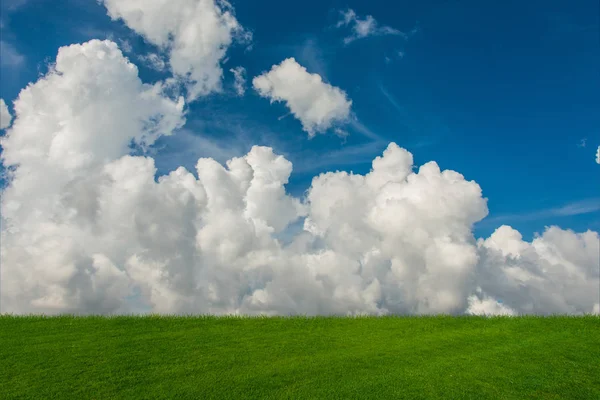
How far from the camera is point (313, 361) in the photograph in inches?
793

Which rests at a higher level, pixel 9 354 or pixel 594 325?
pixel 594 325

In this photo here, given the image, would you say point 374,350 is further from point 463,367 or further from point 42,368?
point 42,368

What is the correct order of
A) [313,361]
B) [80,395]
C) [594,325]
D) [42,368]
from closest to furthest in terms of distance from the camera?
[80,395] → [42,368] → [313,361] → [594,325]

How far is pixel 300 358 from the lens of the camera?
20.5 metres

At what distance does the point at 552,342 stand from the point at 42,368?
2234 centimetres

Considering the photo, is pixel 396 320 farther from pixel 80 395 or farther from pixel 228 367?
pixel 80 395

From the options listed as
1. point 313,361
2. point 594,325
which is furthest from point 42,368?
point 594,325

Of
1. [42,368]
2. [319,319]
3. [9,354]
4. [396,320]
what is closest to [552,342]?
[396,320]

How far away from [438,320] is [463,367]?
7184 mm

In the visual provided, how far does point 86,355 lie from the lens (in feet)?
66.8

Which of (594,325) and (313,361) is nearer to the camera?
(313,361)

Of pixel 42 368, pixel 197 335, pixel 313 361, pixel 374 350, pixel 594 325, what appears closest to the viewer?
pixel 42 368

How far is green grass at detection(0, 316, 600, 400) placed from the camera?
17.3 meters

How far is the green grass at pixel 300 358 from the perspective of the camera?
17328mm
